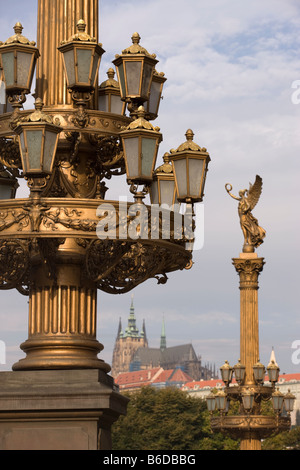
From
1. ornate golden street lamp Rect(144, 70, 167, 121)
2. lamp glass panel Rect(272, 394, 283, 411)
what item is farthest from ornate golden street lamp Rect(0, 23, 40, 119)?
lamp glass panel Rect(272, 394, 283, 411)

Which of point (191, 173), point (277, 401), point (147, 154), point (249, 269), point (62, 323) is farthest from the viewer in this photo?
point (249, 269)

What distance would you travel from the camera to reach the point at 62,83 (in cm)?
866

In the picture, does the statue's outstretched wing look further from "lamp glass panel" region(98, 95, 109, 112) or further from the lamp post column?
"lamp glass panel" region(98, 95, 109, 112)

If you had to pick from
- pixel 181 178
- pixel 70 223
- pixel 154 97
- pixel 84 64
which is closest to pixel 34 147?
pixel 70 223

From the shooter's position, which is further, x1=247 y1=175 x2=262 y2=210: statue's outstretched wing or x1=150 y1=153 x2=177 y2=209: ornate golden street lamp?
x1=247 y1=175 x2=262 y2=210: statue's outstretched wing

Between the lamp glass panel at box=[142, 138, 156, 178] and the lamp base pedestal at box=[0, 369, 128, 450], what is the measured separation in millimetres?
1526

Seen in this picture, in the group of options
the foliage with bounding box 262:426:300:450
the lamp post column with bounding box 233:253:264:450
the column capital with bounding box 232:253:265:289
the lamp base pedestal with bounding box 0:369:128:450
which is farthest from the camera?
the foliage with bounding box 262:426:300:450

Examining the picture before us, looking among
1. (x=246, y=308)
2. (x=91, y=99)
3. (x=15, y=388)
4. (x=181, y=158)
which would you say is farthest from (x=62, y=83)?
(x=246, y=308)

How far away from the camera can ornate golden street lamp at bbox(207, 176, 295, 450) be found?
2652 cm

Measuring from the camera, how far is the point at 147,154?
777cm

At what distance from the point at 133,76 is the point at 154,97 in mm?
1000

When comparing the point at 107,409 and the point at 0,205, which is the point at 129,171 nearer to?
the point at 0,205

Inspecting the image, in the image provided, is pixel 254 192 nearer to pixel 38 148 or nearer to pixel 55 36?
pixel 55 36

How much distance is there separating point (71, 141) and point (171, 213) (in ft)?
3.36
